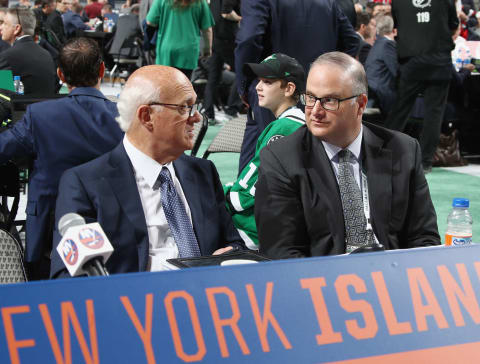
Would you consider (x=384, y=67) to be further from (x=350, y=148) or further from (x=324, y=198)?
(x=324, y=198)

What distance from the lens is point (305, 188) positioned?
9.68 ft

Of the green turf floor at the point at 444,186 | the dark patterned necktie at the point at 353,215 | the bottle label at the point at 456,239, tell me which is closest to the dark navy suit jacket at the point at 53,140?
the dark patterned necktie at the point at 353,215

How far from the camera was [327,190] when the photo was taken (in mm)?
2953

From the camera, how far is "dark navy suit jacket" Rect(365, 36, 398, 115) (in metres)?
8.96

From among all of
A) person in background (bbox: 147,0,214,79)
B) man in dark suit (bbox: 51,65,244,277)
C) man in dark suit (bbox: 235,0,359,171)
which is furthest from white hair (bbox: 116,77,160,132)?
person in background (bbox: 147,0,214,79)

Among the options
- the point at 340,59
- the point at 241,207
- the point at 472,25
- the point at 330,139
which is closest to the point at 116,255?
the point at 330,139

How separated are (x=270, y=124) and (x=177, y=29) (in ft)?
18.5

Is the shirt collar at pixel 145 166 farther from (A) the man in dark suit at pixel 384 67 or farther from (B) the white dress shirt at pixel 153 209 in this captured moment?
(A) the man in dark suit at pixel 384 67

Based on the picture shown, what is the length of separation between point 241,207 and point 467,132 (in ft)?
19.8

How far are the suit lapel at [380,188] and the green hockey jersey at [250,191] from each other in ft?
3.23

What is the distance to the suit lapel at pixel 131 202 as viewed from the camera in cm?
262

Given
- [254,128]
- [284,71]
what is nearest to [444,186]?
[254,128]

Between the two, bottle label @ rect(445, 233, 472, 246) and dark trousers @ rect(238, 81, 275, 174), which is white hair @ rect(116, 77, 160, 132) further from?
dark trousers @ rect(238, 81, 275, 174)

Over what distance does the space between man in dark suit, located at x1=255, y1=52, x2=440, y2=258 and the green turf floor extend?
3087mm
